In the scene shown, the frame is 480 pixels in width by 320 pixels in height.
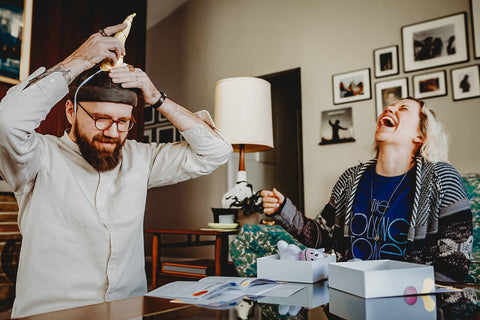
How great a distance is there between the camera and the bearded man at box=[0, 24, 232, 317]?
1.07 meters

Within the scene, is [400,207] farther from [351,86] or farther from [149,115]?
[149,115]

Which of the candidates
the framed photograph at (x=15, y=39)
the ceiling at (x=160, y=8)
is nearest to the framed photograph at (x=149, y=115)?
the ceiling at (x=160, y=8)

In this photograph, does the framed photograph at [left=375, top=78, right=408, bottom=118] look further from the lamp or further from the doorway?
the doorway

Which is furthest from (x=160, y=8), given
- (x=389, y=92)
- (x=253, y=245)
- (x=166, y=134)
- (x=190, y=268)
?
(x=253, y=245)

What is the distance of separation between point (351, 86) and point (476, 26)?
2.89 feet

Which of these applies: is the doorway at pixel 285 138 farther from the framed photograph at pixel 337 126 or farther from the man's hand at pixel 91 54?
the man's hand at pixel 91 54

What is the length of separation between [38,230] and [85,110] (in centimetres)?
39

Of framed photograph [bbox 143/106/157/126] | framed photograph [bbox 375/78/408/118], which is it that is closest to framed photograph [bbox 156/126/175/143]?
framed photograph [bbox 143/106/157/126]

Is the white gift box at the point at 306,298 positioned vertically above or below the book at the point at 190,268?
above

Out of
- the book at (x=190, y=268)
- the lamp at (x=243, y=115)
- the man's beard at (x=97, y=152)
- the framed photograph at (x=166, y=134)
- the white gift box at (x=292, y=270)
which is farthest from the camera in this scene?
the framed photograph at (x=166, y=134)

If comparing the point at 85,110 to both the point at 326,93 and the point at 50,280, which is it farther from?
the point at 326,93

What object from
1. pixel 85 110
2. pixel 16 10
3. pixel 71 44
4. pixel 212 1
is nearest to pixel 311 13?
pixel 212 1

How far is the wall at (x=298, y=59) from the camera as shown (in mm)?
2669

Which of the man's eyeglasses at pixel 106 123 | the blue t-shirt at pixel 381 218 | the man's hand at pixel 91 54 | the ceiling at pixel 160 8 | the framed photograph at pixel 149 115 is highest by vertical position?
the ceiling at pixel 160 8
